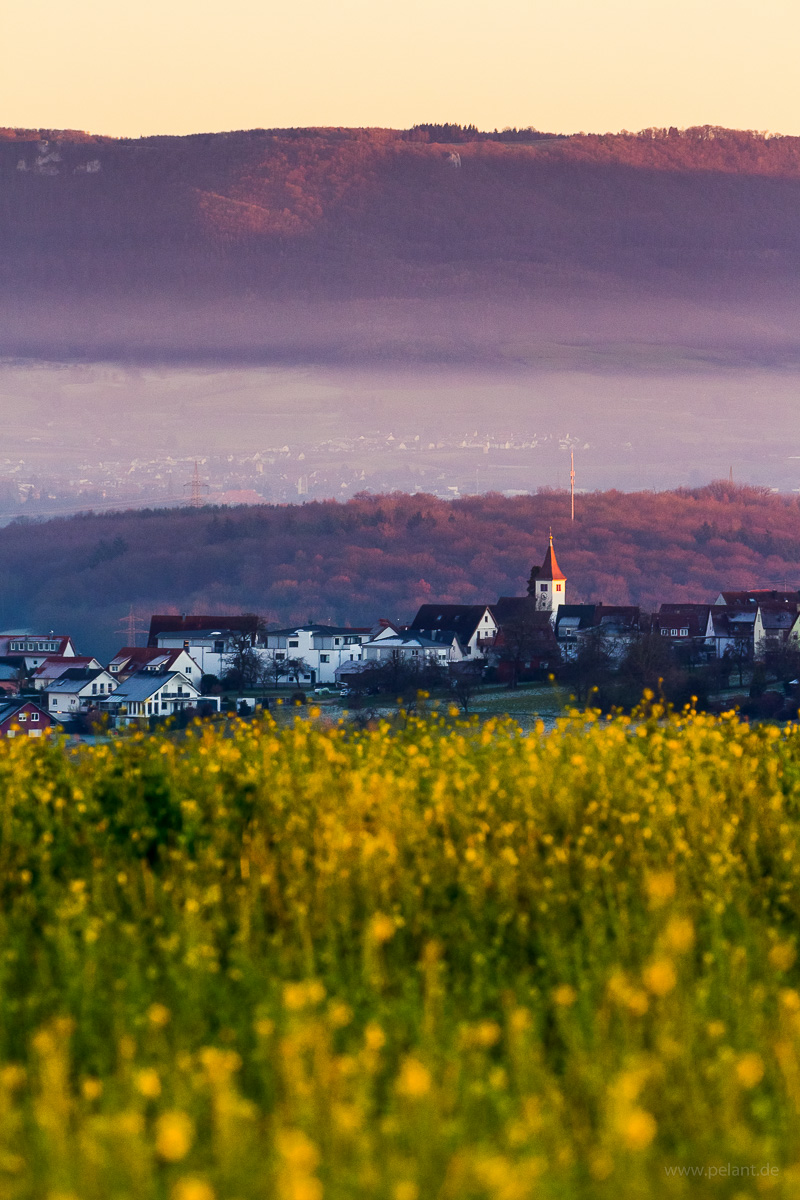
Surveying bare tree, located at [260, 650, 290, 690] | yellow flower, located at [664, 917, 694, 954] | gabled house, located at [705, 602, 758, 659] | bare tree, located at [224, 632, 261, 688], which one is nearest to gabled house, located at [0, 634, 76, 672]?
bare tree, located at [224, 632, 261, 688]

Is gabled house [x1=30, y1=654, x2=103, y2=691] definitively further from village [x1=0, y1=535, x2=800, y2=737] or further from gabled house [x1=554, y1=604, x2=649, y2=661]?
gabled house [x1=554, y1=604, x2=649, y2=661]

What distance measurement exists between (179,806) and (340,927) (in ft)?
6.19

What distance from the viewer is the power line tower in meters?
98.1

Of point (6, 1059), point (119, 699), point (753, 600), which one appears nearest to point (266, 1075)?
point (6, 1059)

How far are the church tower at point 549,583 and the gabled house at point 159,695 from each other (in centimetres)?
4421

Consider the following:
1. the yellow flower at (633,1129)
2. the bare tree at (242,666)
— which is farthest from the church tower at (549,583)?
the yellow flower at (633,1129)

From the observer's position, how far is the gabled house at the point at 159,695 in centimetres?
5797

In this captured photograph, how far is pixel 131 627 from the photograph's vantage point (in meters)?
102

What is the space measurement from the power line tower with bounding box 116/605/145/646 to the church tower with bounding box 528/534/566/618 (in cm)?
3102

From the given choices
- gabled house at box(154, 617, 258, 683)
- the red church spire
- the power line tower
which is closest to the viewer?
gabled house at box(154, 617, 258, 683)

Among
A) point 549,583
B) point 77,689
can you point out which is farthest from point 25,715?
point 549,583

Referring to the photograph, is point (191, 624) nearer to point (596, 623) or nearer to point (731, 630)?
point (596, 623)

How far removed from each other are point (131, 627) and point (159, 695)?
42124 mm

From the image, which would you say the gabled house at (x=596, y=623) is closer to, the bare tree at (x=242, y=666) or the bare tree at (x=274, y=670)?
the bare tree at (x=274, y=670)
